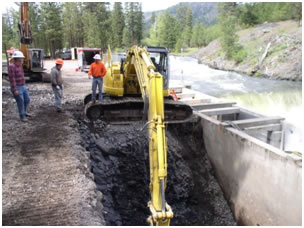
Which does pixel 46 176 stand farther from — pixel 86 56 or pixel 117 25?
pixel 117 25

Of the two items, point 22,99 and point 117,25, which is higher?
point 117,25

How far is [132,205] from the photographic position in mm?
7000

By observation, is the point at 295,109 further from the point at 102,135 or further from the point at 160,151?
the point at 160,151

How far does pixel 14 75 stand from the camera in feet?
23.4

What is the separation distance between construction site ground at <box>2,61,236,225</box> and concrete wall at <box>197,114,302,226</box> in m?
0.53

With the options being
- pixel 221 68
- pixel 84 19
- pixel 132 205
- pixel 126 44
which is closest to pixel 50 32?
pixel 84 19

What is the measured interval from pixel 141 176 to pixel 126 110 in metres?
2.00

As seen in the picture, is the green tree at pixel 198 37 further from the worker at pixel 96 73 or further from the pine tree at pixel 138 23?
the worker at pixel 96 73

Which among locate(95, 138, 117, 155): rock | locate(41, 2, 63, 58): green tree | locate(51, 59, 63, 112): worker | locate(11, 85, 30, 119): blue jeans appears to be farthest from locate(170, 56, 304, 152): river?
locate(41, 2, 63, 58): green tree

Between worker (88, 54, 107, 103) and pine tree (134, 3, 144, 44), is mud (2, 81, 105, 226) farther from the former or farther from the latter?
pine tree (134, 3, 144, 44)

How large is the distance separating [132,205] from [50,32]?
1326 inches

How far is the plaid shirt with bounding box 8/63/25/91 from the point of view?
277 inches

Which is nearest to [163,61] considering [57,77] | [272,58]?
[57,77]

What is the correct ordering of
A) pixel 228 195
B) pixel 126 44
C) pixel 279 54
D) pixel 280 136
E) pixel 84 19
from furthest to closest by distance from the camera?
pixel 84 19
pixel 126 44
pixel 279 54
pixel 280 136
pixel 228 195
